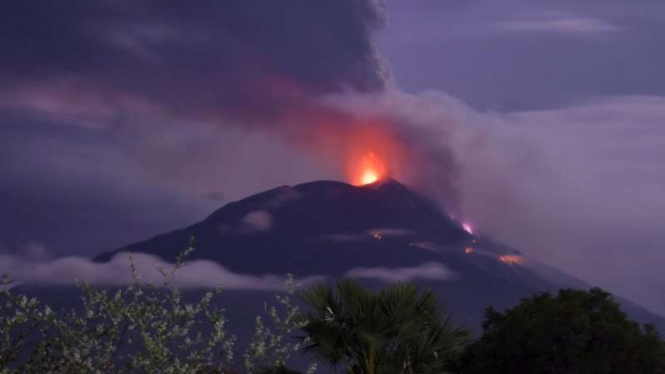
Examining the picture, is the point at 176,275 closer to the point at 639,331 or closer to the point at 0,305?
the point at 0,305

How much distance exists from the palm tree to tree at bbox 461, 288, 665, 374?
17516mm

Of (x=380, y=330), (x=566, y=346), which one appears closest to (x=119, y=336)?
(x=380, y=330)

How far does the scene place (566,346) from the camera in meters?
43.9

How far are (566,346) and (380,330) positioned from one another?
2056 centimetres

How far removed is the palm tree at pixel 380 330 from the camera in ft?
83.6

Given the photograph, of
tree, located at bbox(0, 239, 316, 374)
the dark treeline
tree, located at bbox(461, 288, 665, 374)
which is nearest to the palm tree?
the dark treeline

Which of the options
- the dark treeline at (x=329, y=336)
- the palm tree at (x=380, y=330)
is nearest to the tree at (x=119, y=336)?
the dark treeline at (x=329, y=336)

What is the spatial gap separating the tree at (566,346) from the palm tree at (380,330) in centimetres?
1752

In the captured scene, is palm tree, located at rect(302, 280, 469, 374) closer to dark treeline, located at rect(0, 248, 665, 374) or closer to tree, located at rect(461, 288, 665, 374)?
dark treeline, located at rect(0, 248, 665, 374)

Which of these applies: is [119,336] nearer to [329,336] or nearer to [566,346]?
[329,336]

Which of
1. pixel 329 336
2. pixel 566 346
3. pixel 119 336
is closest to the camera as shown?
pixel 119 336

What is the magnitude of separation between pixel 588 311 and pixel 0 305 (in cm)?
3503

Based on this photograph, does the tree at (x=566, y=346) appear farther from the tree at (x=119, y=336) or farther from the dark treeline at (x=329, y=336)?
the tree at (x=119, y=336)

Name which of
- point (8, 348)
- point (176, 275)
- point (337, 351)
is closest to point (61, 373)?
point (8, 348)
